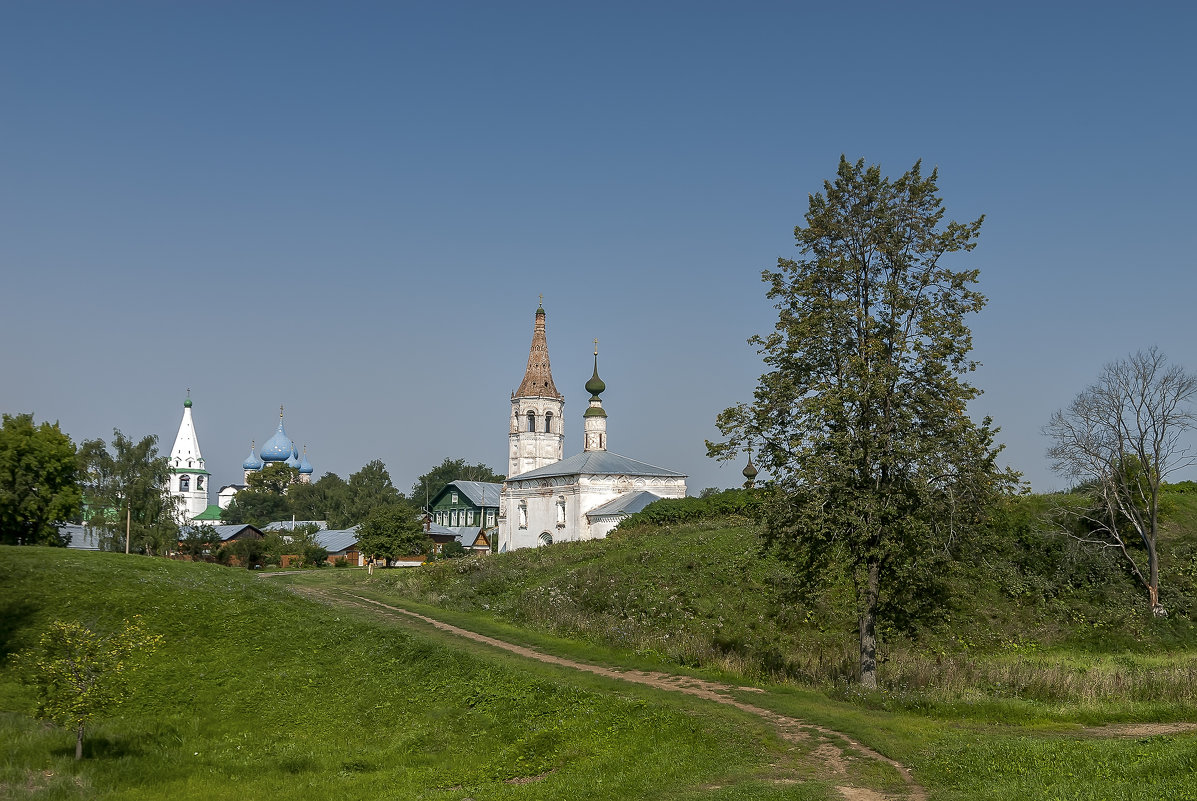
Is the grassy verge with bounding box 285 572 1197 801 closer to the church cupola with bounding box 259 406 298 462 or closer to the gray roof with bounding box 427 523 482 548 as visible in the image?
the gray roof with bounding box 427 523 482 548

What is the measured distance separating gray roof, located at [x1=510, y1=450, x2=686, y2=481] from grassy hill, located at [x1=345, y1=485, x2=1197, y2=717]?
21276 millimetres

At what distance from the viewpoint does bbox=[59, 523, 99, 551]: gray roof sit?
57969 millimetres

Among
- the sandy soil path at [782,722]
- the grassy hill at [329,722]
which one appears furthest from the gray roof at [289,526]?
the sandy soil path at [782,722]

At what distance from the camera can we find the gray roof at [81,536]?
190ft

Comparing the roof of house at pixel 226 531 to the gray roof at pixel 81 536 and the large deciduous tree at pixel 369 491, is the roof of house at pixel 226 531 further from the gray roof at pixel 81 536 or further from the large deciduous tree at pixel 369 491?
the large deciduous tree at pixel 369 491

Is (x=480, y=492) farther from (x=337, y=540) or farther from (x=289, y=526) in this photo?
(x=289, y=526)

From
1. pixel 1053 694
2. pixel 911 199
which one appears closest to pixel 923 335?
pixel 911 199

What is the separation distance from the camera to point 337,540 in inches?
3123

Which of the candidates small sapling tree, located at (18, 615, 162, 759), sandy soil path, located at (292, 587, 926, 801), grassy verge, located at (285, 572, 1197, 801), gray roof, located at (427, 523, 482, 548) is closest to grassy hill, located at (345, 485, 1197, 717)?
grassy verge, located at (285, 572, 1197, 801)

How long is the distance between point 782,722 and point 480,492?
80.9 meters

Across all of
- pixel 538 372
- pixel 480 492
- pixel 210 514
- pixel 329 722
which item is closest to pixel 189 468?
pixel 210 514

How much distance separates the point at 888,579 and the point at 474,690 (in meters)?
8.97

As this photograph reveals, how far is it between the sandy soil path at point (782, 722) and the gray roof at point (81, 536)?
42.5m

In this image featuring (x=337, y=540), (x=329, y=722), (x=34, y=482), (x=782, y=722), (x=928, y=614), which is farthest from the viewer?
(x=337, y=540)
